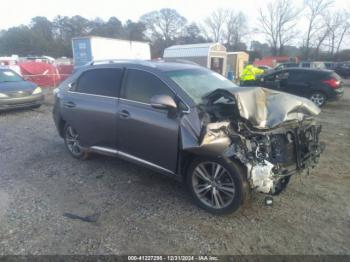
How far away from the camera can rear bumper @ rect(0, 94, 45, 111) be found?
8.57m

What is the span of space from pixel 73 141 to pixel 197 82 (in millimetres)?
2615

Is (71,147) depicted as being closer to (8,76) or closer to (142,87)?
(142,87)

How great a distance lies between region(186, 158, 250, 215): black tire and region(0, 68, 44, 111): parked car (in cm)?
785

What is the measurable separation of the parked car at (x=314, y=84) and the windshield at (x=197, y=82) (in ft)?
24.2

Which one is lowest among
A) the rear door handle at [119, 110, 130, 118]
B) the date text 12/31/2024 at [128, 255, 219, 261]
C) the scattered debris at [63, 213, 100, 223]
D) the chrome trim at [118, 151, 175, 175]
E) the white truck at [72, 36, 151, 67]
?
the scattered debris at [63, 213, 100, 223]

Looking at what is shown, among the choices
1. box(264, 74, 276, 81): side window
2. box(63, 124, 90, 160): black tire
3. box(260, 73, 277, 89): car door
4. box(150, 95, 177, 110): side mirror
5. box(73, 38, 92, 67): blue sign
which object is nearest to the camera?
box(150, 95, 177, 110): side mirror

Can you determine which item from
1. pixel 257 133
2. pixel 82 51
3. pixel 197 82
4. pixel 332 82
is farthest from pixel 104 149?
pixel 82 51

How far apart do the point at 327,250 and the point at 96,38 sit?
19.6 metres

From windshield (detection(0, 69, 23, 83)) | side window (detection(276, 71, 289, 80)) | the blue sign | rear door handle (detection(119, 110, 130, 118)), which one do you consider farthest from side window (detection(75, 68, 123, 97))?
the blue sign

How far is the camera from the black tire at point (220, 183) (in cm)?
286

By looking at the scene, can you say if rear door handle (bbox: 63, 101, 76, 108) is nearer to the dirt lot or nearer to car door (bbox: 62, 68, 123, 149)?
car door (bbox: 62, 68, 123, 149)

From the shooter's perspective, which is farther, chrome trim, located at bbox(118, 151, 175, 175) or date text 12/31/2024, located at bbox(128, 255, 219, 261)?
chrome trim, located at bbox(118, 151, 175, 175)

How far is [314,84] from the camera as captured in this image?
10.1 metres

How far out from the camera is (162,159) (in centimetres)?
339
